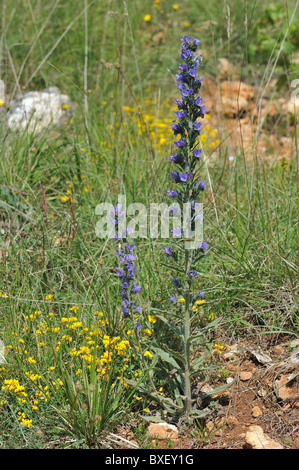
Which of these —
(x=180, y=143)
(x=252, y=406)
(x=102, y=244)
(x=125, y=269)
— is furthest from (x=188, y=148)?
(x=252, y=406)

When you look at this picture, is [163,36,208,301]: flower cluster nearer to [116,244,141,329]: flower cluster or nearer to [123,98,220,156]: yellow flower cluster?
[116,244,141,329]: flower cluster

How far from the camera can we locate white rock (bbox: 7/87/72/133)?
14.6 feet

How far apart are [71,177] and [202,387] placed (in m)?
1.91

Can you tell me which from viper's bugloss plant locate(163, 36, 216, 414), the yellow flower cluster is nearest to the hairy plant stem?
viper's bugloss plant locate(163, 36, 216, 414)

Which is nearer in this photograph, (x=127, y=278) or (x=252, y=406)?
(x=127, y=278)

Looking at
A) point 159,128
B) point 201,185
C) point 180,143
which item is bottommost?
point 201,185

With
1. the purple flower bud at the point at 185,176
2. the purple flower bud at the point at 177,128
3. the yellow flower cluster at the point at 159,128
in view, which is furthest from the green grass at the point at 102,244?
the purple flower bud at the point at 177,128

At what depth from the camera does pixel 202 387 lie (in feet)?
9.15

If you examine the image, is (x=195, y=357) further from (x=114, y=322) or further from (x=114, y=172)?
(x=114, y=172)

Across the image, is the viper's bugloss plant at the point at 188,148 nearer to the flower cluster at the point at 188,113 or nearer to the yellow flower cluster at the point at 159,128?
the flower cluster at the point at 188,113

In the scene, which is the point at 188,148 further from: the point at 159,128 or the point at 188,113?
the point at 159,128

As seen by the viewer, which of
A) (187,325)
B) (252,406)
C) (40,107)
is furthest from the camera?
(40,107)

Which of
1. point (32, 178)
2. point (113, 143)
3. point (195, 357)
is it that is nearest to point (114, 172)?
point (113, 143)

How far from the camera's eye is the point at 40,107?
4895 millimetres
